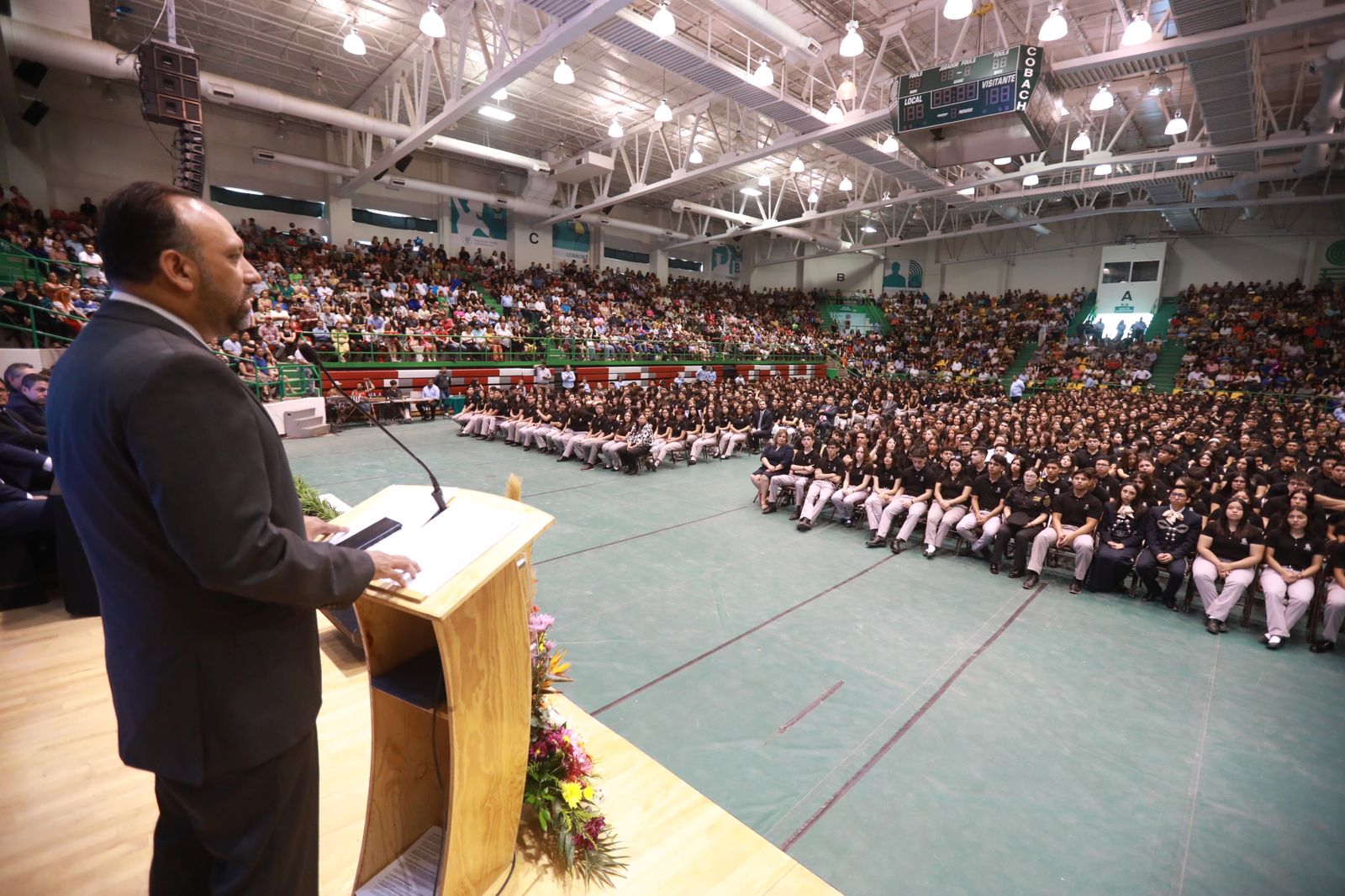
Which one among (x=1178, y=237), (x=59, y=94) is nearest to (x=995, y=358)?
(x=1178, y=237)

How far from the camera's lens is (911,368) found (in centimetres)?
2639

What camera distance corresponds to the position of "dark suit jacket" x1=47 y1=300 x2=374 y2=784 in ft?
3.34

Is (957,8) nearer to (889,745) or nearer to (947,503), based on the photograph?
(947,503)

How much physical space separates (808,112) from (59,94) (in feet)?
59.8

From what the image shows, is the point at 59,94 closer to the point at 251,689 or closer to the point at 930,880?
the point at 251,689

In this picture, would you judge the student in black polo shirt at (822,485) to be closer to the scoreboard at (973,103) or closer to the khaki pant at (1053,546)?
the khaki pant at (1053,546)

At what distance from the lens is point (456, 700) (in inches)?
58.9

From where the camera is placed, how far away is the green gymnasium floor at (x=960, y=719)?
265cm

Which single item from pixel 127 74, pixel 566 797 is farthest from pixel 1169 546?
pixel 127 74

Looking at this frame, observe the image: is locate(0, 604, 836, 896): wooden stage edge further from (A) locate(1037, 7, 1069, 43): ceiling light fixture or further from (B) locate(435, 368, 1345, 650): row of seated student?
(A) locate(1037, 7, 1069, 43): ceiling light fixture

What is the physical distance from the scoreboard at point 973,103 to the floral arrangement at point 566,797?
32.2ft

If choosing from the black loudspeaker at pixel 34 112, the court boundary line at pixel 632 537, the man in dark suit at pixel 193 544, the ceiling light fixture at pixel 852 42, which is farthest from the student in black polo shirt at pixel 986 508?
the black loudspeaker at pixel 34 112

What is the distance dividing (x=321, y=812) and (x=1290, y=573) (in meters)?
6.89

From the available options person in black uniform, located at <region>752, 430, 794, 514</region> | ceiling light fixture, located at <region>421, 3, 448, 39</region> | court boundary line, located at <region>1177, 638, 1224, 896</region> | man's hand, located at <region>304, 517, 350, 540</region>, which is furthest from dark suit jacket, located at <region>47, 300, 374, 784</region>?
ceiling light fixture, located at <region>421, 3, 448, 39</region>
